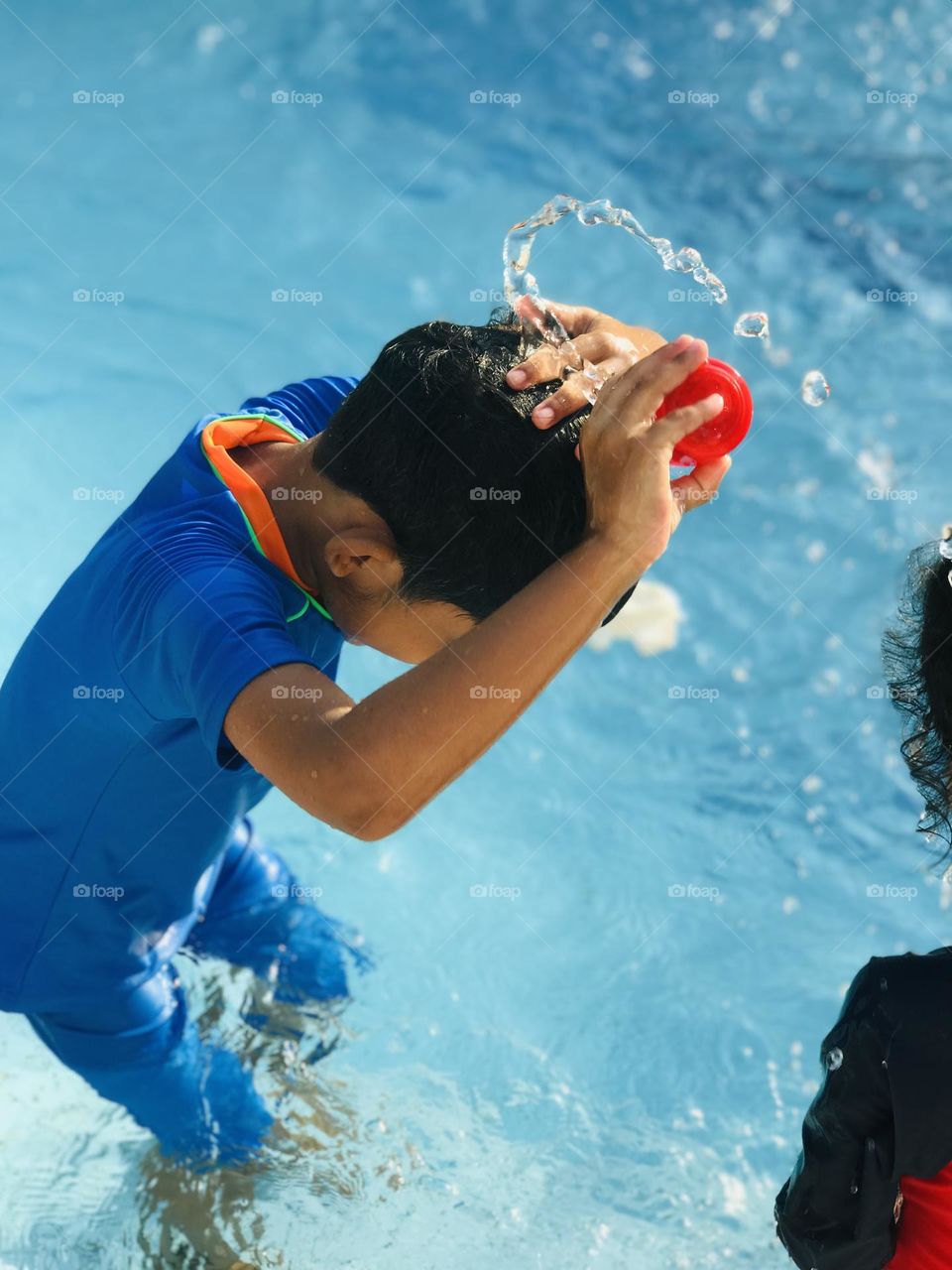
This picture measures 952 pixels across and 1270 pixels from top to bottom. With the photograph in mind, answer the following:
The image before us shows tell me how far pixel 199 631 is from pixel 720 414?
0.57 meters

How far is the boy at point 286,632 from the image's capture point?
128 centimetres

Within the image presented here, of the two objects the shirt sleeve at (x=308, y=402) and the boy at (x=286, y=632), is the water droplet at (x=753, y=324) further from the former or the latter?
the shirt sleeve at (x=308, y=402)

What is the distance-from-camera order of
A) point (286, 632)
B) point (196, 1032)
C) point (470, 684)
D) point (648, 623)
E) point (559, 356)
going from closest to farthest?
point (470, 684) < point (286, 632) < point (559, 356) < point (196, 1032) < point (648, 623)

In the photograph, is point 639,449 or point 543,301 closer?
point 639,449

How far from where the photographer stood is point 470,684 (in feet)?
4.13

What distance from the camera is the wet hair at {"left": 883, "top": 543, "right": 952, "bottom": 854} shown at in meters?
1.41

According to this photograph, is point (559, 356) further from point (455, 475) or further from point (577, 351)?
point (455, 475)

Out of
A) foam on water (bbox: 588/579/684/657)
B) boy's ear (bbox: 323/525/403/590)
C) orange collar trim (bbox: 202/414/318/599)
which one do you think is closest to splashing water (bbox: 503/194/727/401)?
boy's ear (bbox: 323/525/403/590)

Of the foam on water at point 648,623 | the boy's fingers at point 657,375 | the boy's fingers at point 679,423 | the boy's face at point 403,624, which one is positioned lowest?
the foam on water at point 648,623

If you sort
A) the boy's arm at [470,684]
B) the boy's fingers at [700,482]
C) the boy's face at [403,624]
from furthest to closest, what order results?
the boy's face at [403,624] < the boy's fingers at [700,482] < the boy's arm at [470,684]

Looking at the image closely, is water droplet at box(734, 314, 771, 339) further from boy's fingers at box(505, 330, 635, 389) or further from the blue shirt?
the blue shirt

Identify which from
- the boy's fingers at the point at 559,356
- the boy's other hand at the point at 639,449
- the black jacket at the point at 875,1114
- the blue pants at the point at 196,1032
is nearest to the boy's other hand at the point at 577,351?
the boy's fingers at the point at 559,356

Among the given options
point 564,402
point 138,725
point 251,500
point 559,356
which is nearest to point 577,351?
point 559,356

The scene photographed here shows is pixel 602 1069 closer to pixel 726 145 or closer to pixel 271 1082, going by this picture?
pixel 271 1082
